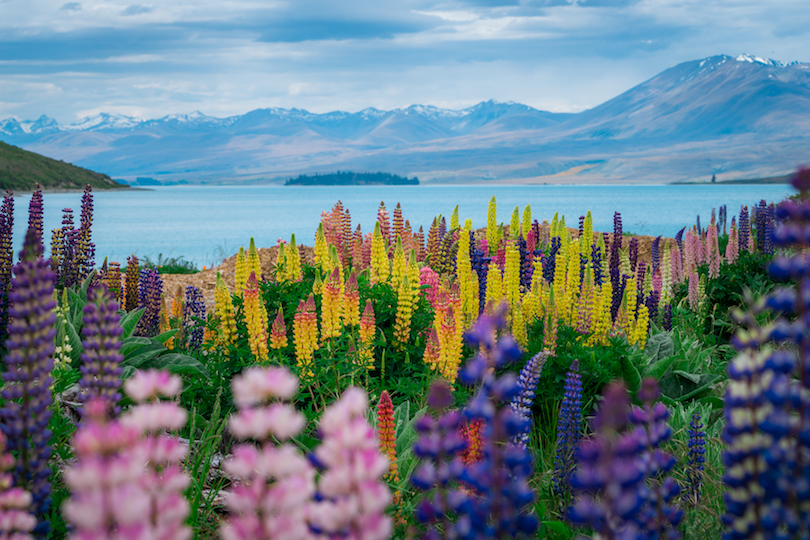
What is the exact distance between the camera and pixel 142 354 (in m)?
6.04

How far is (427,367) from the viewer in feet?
17.2

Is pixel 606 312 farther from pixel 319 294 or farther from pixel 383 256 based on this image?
pixel 319 294

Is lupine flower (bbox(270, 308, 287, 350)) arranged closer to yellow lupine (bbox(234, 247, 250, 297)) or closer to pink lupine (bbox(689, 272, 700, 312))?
yellow lupine (bbox(234, 247, 250, 297))

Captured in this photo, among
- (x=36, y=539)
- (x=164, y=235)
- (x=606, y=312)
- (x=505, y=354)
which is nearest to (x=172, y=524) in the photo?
(x=505, y=354)

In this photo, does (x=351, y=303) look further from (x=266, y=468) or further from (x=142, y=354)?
(x=266, y=468)

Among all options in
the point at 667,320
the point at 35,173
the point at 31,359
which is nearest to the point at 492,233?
the point at 667,320

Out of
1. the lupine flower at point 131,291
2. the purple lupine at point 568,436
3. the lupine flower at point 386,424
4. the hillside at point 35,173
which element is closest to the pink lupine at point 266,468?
the lupine flower at point 386,424

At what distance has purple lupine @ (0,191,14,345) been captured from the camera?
5.75m

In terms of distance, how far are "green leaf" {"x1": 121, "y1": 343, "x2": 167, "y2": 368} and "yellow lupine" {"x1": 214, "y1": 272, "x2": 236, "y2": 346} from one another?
0.61m

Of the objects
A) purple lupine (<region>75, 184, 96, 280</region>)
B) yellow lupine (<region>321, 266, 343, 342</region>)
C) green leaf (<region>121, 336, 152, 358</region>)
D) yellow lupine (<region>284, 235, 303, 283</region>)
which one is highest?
purple lupine (<region>75, 184, 96, 280</region>)

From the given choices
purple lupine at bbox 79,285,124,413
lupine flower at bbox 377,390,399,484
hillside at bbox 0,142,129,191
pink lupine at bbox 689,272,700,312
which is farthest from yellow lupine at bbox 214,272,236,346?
hillside at bbox 0,142,129,191

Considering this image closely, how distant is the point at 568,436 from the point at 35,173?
364 ft

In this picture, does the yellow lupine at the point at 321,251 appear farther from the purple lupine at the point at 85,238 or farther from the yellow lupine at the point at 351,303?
the purple lupine at the point at 85,238

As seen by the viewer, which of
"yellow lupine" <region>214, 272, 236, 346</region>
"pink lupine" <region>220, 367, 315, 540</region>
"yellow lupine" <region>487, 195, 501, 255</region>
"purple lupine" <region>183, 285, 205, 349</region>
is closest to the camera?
"pink lupine" <region>220, 367, 315, 540</region>
